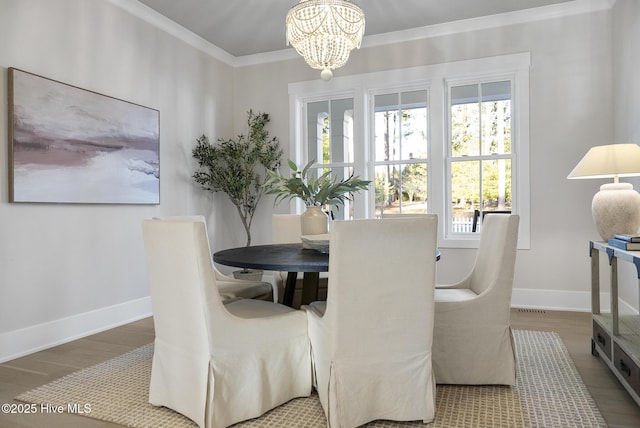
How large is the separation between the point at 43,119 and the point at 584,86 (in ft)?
14.9

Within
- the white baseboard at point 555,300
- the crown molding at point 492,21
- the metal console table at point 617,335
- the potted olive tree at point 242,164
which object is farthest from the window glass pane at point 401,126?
the metal console table at point 617,335

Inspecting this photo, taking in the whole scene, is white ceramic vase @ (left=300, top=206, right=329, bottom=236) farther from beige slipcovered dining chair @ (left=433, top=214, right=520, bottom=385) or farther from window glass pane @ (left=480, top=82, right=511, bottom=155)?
window glass pane @ (left=480, top=82, right=511, bottom=155)

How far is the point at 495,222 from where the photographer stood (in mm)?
2510

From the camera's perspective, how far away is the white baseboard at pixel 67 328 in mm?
2891

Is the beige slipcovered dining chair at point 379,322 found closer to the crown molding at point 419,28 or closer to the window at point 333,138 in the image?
the window at point 333,138

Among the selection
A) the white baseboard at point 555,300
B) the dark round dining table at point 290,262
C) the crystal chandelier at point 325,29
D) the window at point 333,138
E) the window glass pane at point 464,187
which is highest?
the crystal chandelier at point 325,29

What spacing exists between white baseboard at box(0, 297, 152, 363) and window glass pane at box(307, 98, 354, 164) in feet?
8.24

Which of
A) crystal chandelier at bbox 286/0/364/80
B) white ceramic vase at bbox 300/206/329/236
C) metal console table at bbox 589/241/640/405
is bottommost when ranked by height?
metal console table at bbox 589/241/640/405

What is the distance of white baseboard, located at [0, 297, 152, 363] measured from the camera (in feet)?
9.48

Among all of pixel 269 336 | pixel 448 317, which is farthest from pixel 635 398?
pixel 269 336

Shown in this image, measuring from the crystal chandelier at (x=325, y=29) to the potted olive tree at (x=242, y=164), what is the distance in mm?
2084

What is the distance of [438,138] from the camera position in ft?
14.8

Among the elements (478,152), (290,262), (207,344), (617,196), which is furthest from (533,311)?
(207,344)

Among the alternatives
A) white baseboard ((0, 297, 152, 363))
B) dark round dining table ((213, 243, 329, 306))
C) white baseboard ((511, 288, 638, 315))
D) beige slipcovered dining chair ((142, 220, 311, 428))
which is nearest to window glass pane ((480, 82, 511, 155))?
white baseboard ((511, 288, 638, 315))
